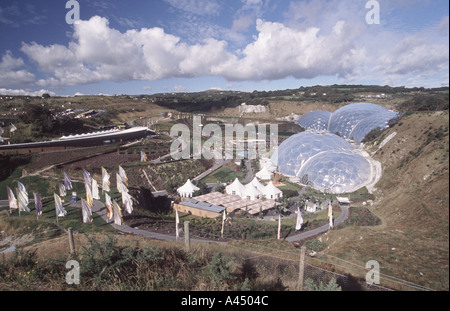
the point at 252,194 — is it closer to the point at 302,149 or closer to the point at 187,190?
the point at 187,190

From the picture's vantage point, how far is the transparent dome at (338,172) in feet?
65.3

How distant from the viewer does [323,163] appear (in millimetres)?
22312

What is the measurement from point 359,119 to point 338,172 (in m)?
24.9

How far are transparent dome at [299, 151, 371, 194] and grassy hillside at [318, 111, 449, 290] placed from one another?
11.7 meters

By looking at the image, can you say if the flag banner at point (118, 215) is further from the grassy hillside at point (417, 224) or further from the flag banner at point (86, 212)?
the grassy hillside at point (417, 224)

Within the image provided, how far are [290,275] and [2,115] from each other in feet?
153

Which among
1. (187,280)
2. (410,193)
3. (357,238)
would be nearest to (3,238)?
(187,280)

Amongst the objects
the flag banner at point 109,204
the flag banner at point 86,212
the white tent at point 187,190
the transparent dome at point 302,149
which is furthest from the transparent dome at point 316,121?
the flag banner at point 86,212

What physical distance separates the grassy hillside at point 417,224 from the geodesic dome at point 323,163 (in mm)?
11898

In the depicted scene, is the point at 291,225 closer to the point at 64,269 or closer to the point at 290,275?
the point at 290,275

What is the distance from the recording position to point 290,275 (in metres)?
5.89

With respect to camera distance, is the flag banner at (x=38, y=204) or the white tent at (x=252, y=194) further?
the white tent at (x=252, y=194)

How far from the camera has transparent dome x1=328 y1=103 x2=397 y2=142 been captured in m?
37.8

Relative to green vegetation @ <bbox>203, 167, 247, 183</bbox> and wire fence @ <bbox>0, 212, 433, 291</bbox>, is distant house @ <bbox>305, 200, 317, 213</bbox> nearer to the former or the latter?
green vegetation @ <bbox>203, 167, 247, 183</bbox>
